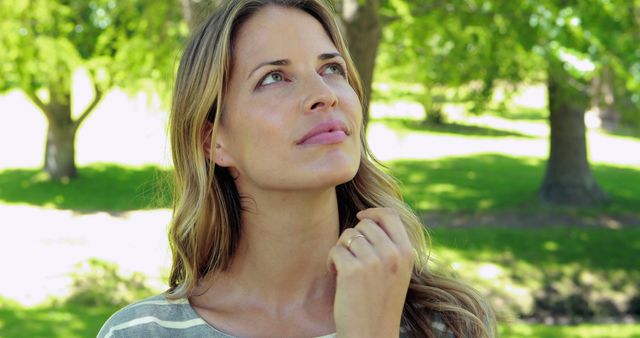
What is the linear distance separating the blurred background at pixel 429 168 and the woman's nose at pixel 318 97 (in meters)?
0.76

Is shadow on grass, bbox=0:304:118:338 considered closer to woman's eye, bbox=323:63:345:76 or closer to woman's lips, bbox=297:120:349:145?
woman's eye, bbox=323:63:345:76

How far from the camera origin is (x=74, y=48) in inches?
625

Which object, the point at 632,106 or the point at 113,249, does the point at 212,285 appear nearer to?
the point at 113,249

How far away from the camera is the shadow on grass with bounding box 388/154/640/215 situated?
55.8ft

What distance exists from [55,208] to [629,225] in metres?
11.6

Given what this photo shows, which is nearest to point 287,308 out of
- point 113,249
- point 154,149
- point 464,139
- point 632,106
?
point 113,249

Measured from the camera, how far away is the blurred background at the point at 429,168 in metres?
9.25

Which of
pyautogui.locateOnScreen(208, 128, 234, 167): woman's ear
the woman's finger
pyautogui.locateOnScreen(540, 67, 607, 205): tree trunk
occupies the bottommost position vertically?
pyautogui.locateOnScreen(540, 67, 607, 205): tree trunk

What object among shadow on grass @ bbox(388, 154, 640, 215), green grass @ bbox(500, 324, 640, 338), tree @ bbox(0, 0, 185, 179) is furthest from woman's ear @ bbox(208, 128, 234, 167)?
shadow on grass @ bbox(388, 154, 640, 215)

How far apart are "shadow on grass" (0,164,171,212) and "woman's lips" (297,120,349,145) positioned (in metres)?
14.7

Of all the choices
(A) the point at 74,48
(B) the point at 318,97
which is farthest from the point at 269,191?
(A) the point at 74,48

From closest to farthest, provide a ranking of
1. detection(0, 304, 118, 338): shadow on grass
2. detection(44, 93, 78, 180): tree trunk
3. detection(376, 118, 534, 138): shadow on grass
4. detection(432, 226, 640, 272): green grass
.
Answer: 1. detection(0, 304, 118, 338): shadow on grass
2. detection(432, 226, 640, 272): green grass
3. detection(44, 93, 78, 180): tree trunk
4. detection(376, 118, 534, 138): shadow on grass

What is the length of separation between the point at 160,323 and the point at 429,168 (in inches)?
814

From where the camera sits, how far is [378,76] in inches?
571
